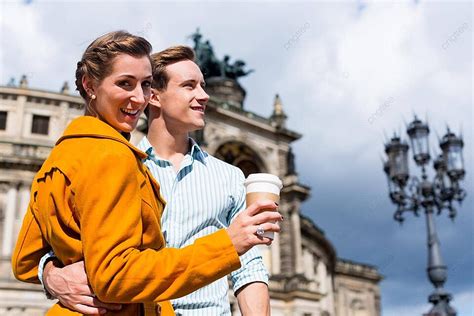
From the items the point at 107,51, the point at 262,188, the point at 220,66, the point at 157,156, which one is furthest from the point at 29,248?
the point at 220,66

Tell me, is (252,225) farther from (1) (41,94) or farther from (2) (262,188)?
(1) (41,94)

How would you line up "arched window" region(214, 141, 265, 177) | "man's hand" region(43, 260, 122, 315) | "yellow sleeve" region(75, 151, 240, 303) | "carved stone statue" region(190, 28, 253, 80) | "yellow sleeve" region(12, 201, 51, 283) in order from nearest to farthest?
"yellow sleeve" region(75, 151, 240, 303) → "man's hand" region(43, 260, 122, 315) → "yellow sleeve" region(12, 201, 51, 283) → "arched window" region(214, 141, 265, 177) → "carved stone statue" region(190, 28, 253, 80)

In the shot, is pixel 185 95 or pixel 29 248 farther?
pixel 185 95

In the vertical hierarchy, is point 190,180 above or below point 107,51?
below

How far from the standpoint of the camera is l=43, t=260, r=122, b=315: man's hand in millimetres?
2221

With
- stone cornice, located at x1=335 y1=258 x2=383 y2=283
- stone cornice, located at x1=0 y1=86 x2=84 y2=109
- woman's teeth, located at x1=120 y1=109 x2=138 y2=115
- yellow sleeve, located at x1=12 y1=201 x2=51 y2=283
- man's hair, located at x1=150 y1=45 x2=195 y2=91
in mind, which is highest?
stone cornice, located at x1=0 y1=86 x2=84 y2=109

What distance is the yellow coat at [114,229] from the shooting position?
6.86 ft

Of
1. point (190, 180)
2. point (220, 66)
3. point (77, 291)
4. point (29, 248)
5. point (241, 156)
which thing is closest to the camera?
point (77, 291)

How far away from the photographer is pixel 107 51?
2.47 m

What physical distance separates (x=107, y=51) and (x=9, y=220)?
30.5m

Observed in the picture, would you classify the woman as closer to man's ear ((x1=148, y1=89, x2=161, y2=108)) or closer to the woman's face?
the woman's face

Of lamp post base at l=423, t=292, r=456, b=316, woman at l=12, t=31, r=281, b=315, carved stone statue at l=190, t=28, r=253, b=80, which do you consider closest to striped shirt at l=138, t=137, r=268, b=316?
woman at l=12, t=31, r=281, b=315

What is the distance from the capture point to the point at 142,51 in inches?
100

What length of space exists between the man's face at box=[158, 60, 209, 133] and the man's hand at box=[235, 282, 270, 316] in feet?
3.34
